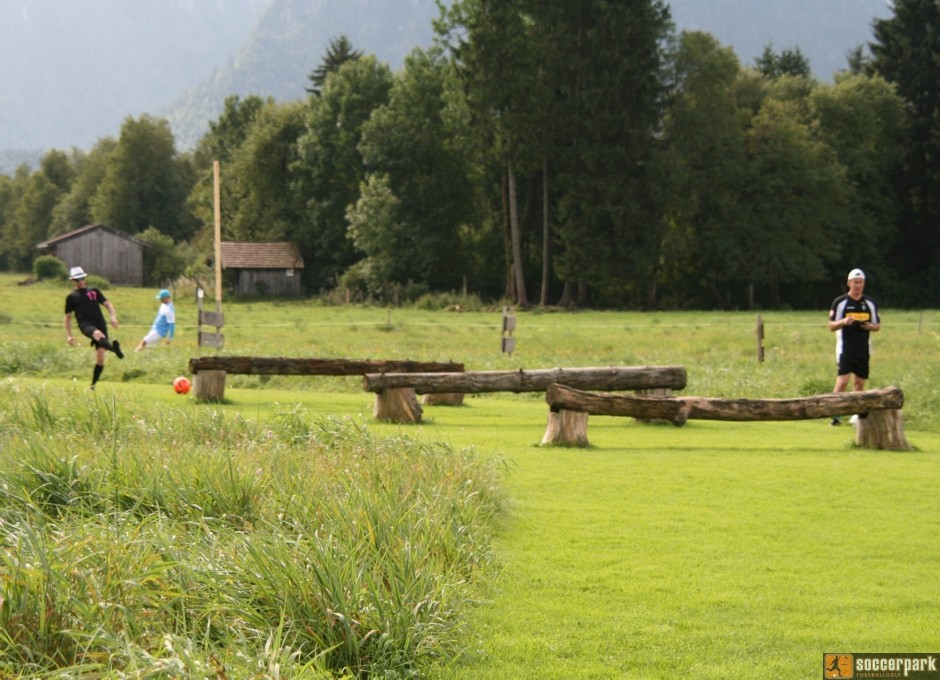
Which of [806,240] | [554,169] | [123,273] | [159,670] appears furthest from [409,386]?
[123,273]

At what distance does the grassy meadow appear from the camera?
541cm

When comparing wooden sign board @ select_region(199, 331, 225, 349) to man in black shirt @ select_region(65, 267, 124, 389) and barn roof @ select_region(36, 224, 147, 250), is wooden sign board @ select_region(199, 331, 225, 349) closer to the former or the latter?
man in black shirt @ select_region(65, 267, 124, 389)

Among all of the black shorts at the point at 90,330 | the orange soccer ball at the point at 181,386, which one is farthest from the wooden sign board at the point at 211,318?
the orange soccer ball at the point at 181,386

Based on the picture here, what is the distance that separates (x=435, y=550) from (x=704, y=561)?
2.02 m

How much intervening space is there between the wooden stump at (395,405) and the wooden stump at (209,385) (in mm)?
3422

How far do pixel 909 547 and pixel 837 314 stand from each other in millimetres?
8301

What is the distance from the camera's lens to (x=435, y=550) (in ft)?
22.6

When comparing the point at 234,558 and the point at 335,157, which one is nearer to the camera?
the point at 234,558

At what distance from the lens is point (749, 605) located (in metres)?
6.68

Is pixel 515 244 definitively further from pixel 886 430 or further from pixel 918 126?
pixel 886 430

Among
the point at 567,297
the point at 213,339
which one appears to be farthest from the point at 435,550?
the point at 567,297

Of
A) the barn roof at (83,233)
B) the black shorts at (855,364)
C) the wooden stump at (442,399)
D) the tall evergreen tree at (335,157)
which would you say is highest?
the tall evergreen tree at (335,157)

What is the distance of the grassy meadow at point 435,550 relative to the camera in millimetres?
5410

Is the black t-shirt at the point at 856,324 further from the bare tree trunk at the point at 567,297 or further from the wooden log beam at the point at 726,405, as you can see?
the bare tree trunk at the point at 567,297
